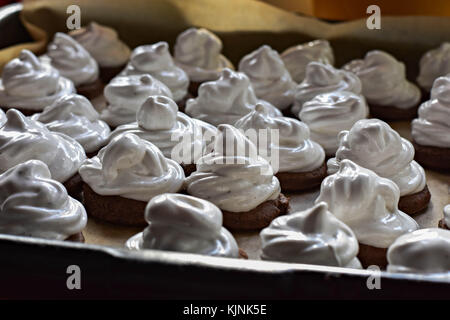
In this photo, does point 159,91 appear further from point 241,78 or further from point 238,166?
point 238,166

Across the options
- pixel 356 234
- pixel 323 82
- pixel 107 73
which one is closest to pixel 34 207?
pixel 356 234

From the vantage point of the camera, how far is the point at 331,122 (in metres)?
3.38

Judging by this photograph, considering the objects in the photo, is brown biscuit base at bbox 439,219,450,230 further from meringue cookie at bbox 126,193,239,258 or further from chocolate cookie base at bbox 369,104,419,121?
chocolate cookie base at bbox 369,104,419,121

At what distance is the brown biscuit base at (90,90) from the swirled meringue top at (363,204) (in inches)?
77.3

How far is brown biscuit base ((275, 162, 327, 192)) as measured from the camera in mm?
3146

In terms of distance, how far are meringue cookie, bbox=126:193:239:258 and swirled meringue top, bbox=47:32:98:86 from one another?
6.74 ft

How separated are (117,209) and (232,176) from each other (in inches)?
18.3

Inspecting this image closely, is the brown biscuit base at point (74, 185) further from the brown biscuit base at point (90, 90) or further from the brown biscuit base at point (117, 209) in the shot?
the brown biscuit base at point (90, 90)

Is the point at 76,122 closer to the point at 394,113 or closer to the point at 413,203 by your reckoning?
the point at 413,203

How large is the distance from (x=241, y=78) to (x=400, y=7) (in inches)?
49.6

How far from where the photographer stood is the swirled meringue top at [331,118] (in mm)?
3389

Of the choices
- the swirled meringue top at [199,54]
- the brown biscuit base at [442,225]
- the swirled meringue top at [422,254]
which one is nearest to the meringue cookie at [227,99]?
the swirled meringue top at [199,54]
